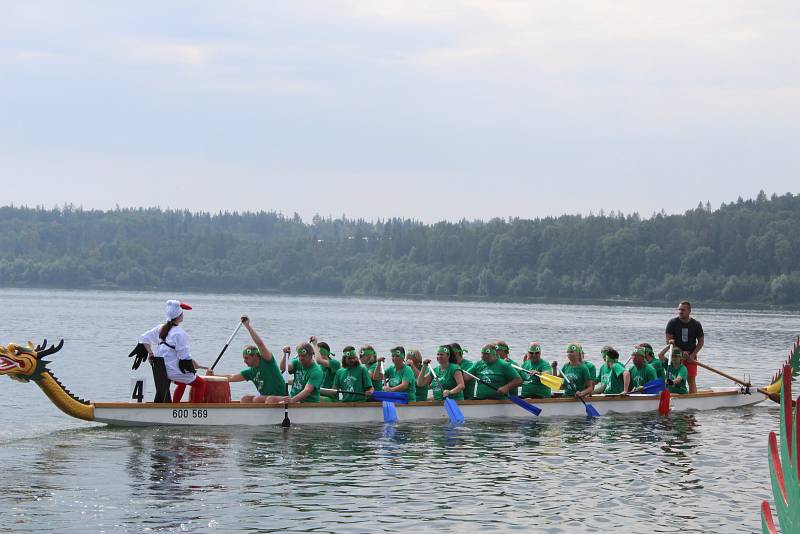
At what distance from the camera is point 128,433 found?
18422mm

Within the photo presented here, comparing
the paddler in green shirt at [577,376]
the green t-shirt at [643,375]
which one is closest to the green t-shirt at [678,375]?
the green t-shirt at [643,375]

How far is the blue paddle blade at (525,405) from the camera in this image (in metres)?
21.7

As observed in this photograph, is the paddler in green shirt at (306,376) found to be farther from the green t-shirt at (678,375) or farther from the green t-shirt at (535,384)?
the green t-shirt at (678,375)

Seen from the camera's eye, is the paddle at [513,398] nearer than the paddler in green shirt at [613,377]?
Yes

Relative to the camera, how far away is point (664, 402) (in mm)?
23562

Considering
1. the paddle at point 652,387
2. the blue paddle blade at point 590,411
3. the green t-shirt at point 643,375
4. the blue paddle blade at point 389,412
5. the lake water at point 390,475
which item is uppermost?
the green t-shirt at point 643,375

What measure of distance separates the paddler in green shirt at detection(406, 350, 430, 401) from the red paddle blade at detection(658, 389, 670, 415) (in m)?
5.58

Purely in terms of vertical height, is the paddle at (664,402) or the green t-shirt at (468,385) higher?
the green t-shirt at (468,385)

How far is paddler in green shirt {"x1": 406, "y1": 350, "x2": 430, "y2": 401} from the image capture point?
21469mm

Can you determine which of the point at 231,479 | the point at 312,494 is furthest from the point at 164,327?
the point at 312,494

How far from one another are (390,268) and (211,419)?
583 feet

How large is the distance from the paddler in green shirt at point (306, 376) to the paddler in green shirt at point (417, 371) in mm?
2347

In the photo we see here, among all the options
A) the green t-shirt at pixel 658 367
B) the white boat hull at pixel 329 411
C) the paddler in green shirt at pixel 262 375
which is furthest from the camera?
the green t-shirt at pixel 658 367

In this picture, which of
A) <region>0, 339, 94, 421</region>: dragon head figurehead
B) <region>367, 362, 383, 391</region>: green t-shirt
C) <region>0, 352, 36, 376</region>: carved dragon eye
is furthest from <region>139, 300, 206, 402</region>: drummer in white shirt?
<region>367, 362, 383, 391</region>: green t-shirt
